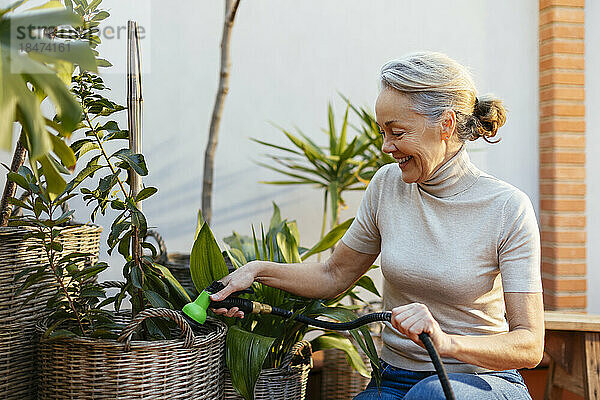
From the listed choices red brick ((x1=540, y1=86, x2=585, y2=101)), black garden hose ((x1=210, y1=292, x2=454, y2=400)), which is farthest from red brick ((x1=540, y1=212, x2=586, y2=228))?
black garden hose ((x1=210, y1=292, x2=454, y2=400))

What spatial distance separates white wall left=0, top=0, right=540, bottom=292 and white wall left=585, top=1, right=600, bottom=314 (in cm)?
26

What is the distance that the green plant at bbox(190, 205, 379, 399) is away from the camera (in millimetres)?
1760

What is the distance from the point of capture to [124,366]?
1552 mm

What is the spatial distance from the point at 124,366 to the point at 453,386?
783 mm

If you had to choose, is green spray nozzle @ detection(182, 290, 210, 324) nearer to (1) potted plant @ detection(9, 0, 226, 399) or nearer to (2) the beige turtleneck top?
(1) potted plant @ detection(9, 0, 226, 399)

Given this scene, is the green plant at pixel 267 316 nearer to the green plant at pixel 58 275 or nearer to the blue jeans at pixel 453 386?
the blue jeans at pixel 453 386

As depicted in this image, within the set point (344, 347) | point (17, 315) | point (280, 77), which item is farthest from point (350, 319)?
point (280, 77)

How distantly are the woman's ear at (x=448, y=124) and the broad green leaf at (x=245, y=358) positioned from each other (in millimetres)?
731

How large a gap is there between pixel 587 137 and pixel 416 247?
6.63 feet

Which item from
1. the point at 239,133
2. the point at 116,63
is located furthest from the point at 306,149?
the point at 116,63

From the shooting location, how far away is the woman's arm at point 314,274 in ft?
6.04

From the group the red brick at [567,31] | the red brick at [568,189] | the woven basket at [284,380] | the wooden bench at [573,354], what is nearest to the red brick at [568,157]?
the red brick at [568,189]

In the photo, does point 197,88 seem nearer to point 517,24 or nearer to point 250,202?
point 250,202

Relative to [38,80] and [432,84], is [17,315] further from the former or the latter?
[432,84]
